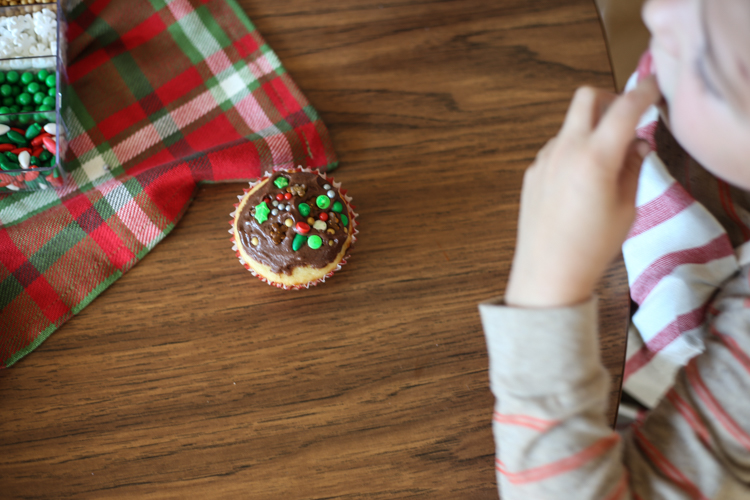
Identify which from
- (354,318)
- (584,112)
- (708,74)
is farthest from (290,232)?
(708,74)

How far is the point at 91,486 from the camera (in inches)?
28.6

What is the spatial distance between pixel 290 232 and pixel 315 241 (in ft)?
0.15

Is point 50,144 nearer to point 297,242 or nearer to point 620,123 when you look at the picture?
point 297,242

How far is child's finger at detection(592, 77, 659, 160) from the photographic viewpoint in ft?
1.62

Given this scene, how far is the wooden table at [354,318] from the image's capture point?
742 mm

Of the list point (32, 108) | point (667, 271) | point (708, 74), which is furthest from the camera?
point (32, 108)

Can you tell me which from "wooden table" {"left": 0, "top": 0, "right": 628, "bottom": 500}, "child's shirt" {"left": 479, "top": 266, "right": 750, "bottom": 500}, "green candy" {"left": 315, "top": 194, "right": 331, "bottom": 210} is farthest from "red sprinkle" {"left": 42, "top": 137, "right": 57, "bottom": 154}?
"child's shirt" {"left": 479, "top": 266, "right": 750, "bottom": 500}

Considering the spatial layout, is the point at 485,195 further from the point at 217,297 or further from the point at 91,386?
the point at 91,386

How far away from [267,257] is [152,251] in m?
0.21

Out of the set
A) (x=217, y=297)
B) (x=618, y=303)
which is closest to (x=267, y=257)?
(x=217, y=297)

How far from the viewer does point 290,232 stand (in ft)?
2.59

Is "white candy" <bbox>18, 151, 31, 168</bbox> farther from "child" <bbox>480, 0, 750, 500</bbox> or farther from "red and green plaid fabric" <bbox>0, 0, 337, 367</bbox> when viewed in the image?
"child" <bbox>480, 0, 750, 500</bbox>

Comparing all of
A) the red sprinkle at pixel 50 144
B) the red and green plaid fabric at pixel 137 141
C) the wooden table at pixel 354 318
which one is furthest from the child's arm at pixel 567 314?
the red sprinkle at pixel 50 144

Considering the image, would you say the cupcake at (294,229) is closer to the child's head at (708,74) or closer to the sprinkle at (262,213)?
the sprinkle at (262,213)
